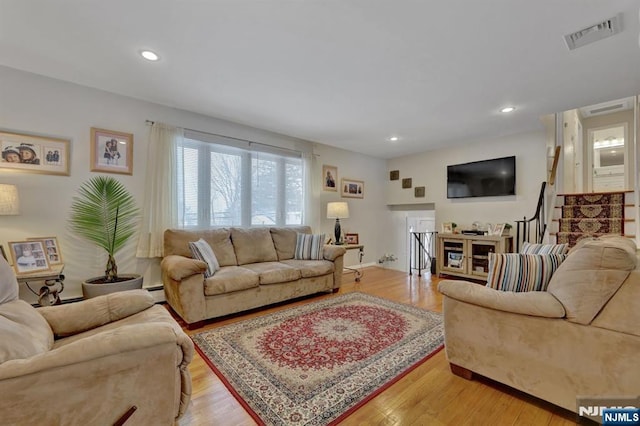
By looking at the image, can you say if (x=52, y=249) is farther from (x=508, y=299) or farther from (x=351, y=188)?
(x=351, y=188)

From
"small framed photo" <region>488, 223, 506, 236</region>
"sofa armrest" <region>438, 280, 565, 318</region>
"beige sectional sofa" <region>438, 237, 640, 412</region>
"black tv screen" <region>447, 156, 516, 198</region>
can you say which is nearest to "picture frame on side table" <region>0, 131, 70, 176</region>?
"sofa armrest" <region>438, 280, 565, 318</region>

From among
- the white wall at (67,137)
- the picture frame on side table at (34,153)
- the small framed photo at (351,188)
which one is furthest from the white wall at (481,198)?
the picture frame on side table at (34,153)

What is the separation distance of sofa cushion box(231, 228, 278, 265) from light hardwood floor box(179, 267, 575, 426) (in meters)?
1.62

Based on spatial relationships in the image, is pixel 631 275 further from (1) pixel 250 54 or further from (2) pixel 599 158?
(2) pixel 599 158

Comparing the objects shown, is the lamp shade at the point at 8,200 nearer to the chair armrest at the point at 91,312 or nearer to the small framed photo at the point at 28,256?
the small framed photo at the point at 28,256

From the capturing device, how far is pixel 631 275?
1281mm

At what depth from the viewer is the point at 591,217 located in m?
3.92

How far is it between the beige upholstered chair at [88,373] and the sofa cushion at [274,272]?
177 cm

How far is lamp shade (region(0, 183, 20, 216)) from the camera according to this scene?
2098 mm

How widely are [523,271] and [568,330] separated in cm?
39

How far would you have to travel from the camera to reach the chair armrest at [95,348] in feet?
2.81

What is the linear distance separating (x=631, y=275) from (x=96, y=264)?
162 inches

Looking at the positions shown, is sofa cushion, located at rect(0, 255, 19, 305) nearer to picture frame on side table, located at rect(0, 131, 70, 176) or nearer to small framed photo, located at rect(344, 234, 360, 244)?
picture frame on side table, located at rect(0, 131, 70, 176)

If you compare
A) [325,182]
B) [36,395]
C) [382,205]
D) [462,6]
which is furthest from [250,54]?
[382,205]
